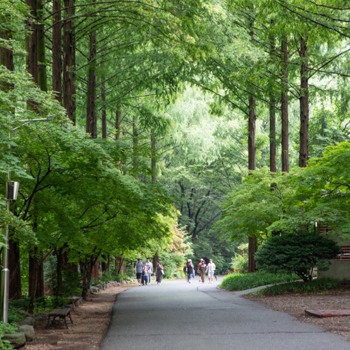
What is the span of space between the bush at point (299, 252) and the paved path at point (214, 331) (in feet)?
11.7

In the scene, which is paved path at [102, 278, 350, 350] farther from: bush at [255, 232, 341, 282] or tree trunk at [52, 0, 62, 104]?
tree trunk at [52, 0, 62, 104]

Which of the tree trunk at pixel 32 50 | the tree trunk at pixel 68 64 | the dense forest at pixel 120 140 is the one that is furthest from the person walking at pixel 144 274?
the tree trunk at pixel 32 50

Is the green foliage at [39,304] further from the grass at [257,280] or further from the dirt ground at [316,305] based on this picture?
the grass at [257,280]

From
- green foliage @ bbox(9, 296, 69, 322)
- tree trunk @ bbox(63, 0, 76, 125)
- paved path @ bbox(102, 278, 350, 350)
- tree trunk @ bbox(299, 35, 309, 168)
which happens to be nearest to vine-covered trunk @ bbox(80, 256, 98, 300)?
green foliage @ bbox(9, 296, 69, 322)

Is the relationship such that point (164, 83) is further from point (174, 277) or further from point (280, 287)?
point (174, 277)

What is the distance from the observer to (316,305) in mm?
12180

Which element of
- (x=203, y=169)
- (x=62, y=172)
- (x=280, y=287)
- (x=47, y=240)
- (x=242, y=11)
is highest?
(x=242, y=11)

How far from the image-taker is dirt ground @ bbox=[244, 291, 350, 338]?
8924 mm

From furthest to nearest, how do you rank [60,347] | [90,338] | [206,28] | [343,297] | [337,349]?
[206,28], [343,297], [90,338], [60,347], [337,349]

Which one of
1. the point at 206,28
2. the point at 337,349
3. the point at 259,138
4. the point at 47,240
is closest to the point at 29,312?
the point at 47,240

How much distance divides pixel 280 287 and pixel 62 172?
9632 mm

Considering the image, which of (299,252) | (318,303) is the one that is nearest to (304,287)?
(299,252)

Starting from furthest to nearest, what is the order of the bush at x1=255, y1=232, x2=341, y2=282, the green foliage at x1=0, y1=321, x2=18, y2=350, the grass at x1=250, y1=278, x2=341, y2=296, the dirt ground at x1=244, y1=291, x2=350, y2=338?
the bush at x1=255, y1=232, x2=341, y2=282 → the grass at x1=250, y1=278, x2=341, y2=296 → the dirt ground at x1=244, y1=291, x2=350, y2=338 → the green foliage at x1=0, y1=321, x2=18, y2=350

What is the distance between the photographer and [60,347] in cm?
789
